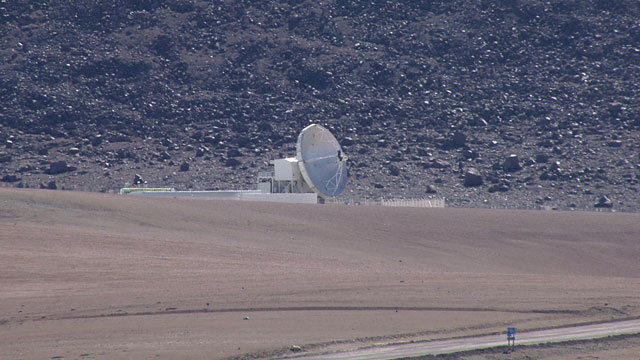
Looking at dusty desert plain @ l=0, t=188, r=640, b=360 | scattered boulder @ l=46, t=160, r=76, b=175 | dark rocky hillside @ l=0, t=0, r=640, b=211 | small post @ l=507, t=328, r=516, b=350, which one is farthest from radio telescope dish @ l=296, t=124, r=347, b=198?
scattered boulder @ l=46, t=160, r=76, b=175

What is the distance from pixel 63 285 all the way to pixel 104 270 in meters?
2.57

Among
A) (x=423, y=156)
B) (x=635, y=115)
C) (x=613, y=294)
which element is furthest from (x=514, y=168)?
(x=613, y=294)

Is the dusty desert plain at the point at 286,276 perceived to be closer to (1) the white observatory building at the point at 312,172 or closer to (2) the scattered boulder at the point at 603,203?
(1) the white observatory building at the point at 312,172

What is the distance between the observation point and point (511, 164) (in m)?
88.2

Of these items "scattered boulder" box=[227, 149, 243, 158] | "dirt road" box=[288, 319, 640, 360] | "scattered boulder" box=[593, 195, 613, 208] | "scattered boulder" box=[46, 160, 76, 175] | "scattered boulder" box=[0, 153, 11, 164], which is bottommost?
"dirt road" box=[288, 319, 640, 360]

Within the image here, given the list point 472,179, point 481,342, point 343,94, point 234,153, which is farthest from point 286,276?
point 343,94

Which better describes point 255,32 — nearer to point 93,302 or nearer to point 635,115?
point 635,115

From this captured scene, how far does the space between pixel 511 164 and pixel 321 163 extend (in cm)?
3795

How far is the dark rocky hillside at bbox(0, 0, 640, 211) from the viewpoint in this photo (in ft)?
288

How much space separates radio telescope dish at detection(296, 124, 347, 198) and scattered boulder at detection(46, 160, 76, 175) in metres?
41.2

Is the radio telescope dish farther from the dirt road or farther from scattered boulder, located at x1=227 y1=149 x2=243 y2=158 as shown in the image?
scattered boulder, located at x1=227 y1=149 x2=243 y2=158

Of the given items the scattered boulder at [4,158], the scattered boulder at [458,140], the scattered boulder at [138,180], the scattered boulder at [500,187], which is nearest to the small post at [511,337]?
the scattered boulder at [500,187]

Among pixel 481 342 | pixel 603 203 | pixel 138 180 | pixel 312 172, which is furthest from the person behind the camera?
pixel 138 180

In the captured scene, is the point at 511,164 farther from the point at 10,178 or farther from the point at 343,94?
the point at 10,178
